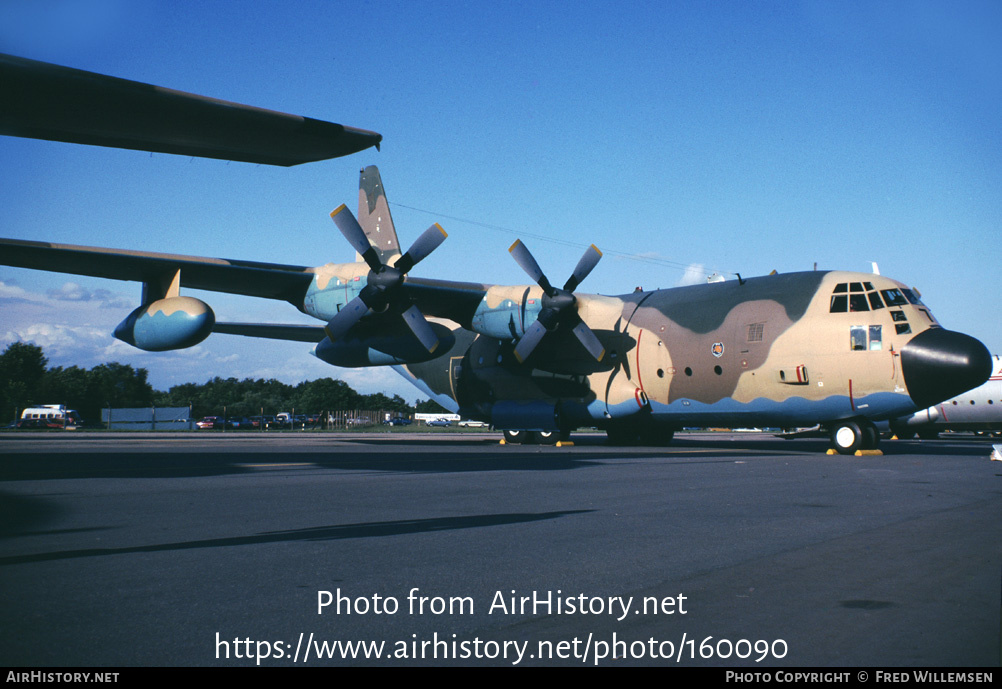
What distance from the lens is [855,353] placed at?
1756cm

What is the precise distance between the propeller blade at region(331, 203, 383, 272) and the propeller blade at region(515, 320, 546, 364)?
5.02 meters

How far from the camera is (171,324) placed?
17203 millimetres

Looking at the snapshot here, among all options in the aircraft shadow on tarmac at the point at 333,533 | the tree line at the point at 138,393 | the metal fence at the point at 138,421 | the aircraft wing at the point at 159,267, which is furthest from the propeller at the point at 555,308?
the metal fence at the point at 138,421

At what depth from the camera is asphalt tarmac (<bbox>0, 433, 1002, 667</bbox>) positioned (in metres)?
3.38

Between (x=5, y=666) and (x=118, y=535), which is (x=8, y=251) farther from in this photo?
(x=5, y=666)

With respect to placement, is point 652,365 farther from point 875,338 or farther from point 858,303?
point 875,338

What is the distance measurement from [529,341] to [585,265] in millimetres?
3293

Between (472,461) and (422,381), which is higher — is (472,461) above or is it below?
below

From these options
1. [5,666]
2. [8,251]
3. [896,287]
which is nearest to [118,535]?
[5,666]

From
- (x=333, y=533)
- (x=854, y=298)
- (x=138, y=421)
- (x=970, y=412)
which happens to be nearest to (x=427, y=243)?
(x=854, y=298)

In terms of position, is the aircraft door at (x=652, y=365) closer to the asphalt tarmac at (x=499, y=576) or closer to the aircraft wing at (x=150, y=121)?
the asphalt tarmac at (x=499, y=576)

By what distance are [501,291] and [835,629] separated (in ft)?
66.6

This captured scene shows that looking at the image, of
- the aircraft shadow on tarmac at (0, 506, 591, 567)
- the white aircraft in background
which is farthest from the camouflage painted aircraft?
the white aircraft in background

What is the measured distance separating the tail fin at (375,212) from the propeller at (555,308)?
7597 mm
